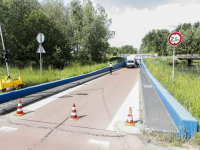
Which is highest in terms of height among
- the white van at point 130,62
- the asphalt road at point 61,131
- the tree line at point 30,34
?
the tree line at point 30,34

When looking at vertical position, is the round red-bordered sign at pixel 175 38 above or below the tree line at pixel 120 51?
below

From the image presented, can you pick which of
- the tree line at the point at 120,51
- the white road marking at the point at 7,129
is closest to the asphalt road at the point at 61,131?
the white road marking at the point at 7,129

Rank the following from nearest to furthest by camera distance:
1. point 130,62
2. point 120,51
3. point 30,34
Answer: point 30,34
point 130,62
point 120,51

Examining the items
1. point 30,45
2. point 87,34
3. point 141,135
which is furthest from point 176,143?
point 87,34

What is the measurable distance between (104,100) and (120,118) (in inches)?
83.4

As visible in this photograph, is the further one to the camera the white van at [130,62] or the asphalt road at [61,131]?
the white van at [130,62]

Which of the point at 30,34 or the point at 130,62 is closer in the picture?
the point at 30,34

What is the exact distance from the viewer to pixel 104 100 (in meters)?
6.73

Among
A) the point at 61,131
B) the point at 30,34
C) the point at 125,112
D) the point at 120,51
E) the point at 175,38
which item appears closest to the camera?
the point at 61,131

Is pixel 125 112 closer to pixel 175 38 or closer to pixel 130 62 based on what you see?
pixel 175 38

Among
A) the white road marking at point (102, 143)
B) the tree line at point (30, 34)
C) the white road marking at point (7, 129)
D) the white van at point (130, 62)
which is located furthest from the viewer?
the white van at point (130, 62)

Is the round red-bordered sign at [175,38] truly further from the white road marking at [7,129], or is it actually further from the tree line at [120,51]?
the tree line at [120,51]

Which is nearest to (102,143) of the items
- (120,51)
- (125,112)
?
(125,112)

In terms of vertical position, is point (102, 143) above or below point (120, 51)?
below
